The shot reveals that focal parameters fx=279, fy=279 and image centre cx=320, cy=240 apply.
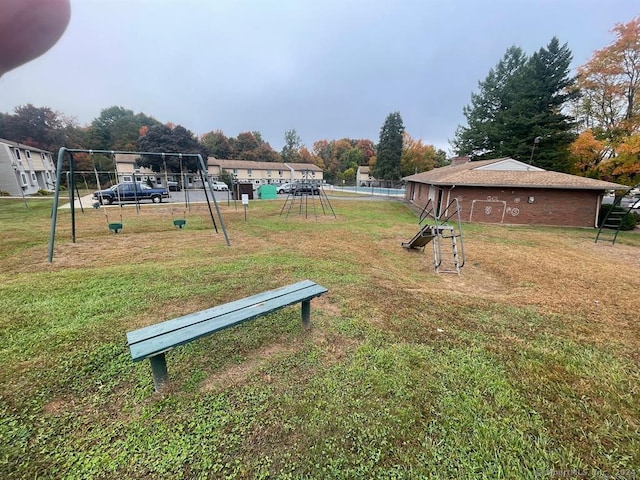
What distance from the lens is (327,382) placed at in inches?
102

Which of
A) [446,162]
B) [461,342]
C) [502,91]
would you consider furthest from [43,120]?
[446,162]

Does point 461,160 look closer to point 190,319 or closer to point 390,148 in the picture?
point 390,148

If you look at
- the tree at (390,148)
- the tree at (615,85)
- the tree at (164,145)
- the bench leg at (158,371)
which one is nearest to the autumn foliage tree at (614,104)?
the tree at (615,85)

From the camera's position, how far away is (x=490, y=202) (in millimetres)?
14805

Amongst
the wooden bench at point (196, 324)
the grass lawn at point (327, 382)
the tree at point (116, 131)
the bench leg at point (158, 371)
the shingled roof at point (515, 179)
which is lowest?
the grass lawn at point (327, 382)

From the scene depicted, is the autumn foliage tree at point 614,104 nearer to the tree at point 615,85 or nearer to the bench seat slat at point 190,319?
the tree at point 615,85

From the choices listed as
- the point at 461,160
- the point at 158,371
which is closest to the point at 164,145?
the point at 461,160

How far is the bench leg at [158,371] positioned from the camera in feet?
7.85

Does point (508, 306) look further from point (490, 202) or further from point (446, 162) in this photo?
point (446, 162)

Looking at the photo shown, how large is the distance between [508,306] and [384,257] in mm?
3282

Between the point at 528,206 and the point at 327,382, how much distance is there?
16391 mm

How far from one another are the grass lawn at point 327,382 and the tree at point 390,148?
142 feet

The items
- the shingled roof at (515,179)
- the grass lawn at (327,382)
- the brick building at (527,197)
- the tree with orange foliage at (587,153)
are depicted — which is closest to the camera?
the grass lawn at (327,382)

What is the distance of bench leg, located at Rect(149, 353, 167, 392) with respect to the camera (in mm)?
2391
